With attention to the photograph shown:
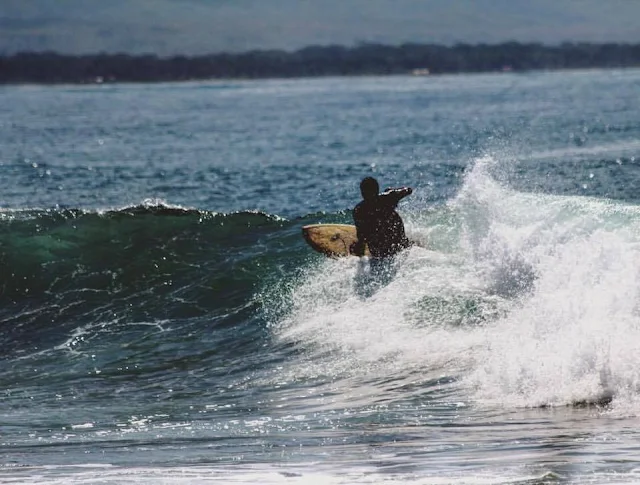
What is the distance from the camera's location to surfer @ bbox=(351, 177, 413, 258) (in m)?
17.0

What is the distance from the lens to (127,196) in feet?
98.8

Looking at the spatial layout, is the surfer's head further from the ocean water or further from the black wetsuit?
the ocean water

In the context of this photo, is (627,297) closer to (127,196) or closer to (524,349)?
(524,349)

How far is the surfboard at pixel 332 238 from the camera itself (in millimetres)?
17891

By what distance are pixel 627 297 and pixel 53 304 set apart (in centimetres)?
952

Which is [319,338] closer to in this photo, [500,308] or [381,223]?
[500,308]

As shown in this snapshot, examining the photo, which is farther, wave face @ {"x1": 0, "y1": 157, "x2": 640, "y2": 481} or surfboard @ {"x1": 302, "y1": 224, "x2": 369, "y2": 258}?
surfboard @ {"x1": 302, "y1": 224, "x2": 369, "y2": 258}

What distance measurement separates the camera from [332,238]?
1819cm

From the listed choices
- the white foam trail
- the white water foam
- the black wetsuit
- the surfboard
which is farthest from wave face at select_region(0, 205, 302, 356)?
the white foam trail

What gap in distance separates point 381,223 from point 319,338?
2709 mm

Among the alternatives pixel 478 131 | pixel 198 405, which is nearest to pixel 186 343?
pixel 198 405

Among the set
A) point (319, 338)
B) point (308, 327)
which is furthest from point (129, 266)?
point (319, 338)

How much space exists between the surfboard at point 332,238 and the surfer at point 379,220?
1.90 feet

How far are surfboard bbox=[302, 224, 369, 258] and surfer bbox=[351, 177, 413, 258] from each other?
580 millimetres
